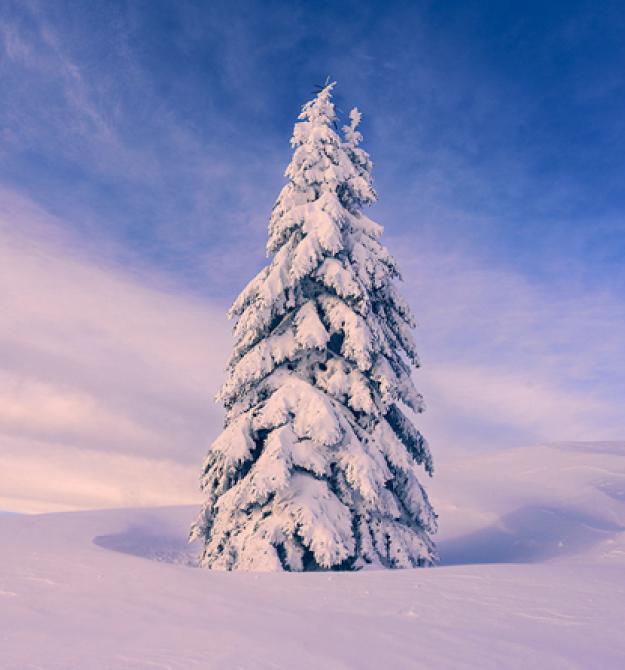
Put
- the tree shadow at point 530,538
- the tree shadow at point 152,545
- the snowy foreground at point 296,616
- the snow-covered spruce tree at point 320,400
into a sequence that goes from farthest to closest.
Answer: the tree shadow at point 530,538, the tree shadow at point 152,545, the snow-covered spruce tree at point 320,400, the snowy foreground at point 296,616

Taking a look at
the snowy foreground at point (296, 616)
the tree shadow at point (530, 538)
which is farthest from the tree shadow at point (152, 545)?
the tree shadow at point (530, 538)

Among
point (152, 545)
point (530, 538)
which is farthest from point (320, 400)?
point (530, 538)

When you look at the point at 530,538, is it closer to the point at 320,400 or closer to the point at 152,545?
the point at 320,400

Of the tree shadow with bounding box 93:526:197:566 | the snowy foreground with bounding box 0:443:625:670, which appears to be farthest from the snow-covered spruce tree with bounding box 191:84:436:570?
the snowy foreground with bounding box 0:443:625:670

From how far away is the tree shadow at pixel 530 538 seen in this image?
15797 mm

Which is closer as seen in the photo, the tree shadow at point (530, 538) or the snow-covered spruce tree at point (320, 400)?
the snow-covered spruce tree at point (320, 400)

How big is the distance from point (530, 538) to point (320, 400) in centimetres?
944

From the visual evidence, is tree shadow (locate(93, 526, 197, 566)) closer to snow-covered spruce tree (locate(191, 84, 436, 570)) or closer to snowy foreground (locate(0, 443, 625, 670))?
snow-covered spruce tree (locate(191, 84, 436, 570))

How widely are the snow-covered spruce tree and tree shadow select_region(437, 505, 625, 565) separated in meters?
3.98

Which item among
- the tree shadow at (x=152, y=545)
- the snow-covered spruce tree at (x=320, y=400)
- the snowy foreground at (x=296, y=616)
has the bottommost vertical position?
the snowy foreground at (x=296, y=616)

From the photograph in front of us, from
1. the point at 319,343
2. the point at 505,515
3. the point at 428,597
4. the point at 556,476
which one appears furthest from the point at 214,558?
the point at 556,476

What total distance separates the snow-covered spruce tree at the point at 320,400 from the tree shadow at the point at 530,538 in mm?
3977

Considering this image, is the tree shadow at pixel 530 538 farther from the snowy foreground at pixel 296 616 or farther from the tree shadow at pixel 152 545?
the snowy foreground at pixel 296 616

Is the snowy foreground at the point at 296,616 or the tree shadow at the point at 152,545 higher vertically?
the tree shadow at the point at 152,545
